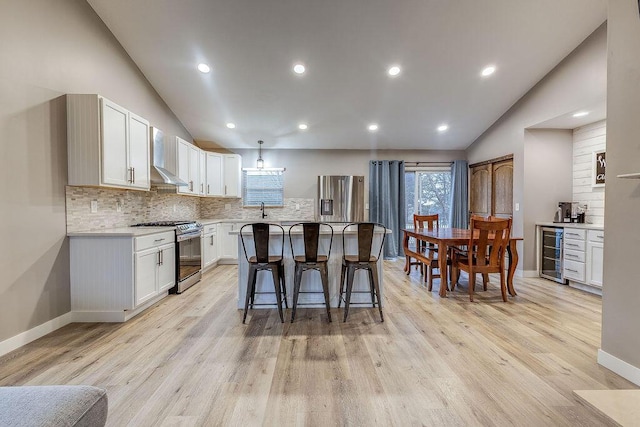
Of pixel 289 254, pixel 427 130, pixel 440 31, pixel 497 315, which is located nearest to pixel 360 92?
pixel 440 31

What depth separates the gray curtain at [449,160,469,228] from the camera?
6.22m

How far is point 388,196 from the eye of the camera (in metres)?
6.22

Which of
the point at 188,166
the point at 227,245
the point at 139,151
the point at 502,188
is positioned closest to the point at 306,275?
the point at 139,151

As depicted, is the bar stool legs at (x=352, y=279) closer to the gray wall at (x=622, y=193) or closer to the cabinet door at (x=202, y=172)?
the gray wall at (x=622, y=193)

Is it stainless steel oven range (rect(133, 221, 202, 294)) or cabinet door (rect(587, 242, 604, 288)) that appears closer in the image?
cabinet door (rect(587, 242, 604, 288))

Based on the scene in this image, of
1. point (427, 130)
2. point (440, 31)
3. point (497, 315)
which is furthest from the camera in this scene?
point (427, 130)

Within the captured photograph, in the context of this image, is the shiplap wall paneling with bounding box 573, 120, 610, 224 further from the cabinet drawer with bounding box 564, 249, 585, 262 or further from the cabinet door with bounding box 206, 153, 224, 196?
the cabinet door with bounding box 206, 153, 224, 196

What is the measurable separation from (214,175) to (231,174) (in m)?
0.37

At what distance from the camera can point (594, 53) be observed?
3.46 metres

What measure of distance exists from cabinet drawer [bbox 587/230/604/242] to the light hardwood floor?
95cm

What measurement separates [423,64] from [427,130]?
186cm

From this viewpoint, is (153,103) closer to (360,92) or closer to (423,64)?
(360,92)

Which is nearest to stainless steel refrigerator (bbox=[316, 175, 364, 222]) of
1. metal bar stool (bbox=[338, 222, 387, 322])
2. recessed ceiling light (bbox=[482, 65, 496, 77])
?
recessed ceiling light (bbox=[482, 65, 496, 77])

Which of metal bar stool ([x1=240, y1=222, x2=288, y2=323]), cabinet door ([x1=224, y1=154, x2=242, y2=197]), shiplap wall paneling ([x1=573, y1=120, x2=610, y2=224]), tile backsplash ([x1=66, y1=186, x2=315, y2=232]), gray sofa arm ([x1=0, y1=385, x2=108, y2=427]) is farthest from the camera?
cabinet door ([x1=224, y1=154, x2=242, y2=197])
